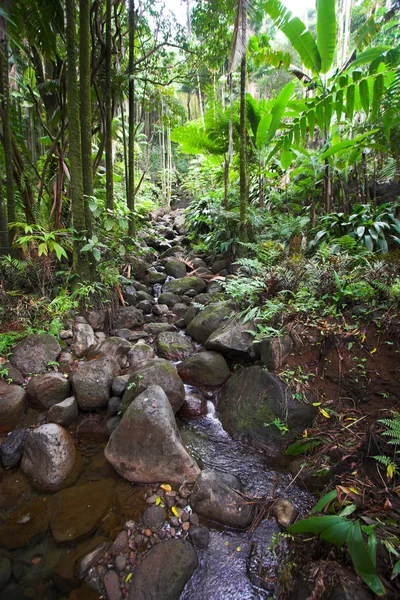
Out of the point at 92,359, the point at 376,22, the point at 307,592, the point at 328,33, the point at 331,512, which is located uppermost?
the point at 376,22

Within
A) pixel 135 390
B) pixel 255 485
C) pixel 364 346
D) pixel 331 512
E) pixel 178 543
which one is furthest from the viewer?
pixel 135 390

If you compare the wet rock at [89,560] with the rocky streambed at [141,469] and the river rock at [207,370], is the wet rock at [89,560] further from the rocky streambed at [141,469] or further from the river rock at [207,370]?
the river rock at [207,370]

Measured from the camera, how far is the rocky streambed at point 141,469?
2.09 m

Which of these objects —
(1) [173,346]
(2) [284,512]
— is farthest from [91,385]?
(2) [284,512]

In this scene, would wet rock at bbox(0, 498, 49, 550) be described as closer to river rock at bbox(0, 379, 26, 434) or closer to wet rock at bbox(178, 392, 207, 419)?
river rock at bbox(0, 379, 26, 434)

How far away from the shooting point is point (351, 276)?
370 cm

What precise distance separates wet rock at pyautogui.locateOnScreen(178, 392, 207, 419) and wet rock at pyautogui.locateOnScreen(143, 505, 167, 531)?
1278 mm

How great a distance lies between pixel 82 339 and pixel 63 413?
1234mm

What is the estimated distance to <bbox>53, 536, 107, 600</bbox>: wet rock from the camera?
2.00m

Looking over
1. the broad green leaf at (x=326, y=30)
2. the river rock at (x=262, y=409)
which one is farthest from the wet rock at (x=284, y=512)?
the broad green leaf at (x=326, y=30)

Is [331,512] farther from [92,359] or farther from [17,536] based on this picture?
[92,359]

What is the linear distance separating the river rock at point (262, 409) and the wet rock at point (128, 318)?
98.2 inches

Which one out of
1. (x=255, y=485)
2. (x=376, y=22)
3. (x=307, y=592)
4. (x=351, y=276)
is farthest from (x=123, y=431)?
A: (x=376, y=22)

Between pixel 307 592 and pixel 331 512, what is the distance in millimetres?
537
